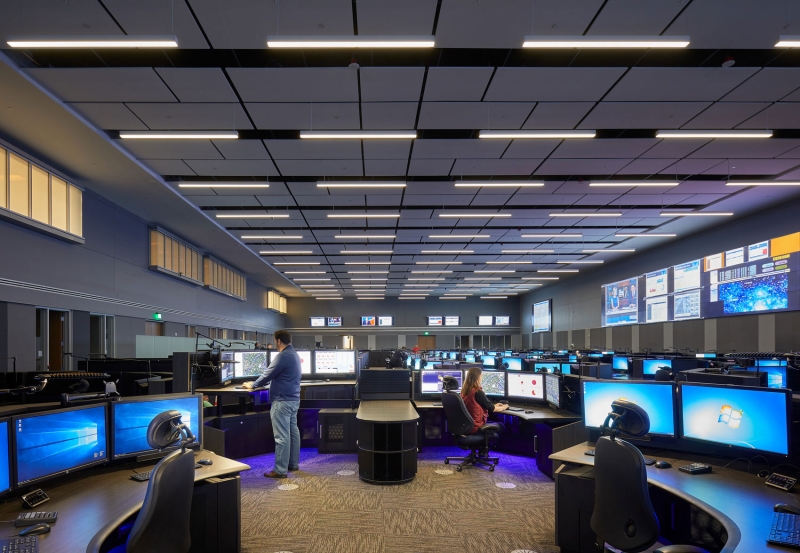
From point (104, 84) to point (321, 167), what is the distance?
127 inches

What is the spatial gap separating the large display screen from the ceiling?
1365 cm

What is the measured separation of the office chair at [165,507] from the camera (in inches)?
85.8

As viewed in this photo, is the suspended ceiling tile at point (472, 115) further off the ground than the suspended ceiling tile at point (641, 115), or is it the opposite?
the suspended ceiling tile at point (472, 115)

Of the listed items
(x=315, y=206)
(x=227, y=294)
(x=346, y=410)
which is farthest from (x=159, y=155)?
(x=227, y=294)

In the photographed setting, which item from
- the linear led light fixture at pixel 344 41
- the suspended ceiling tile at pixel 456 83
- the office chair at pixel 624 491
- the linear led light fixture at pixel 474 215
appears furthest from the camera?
the linear led light fixture at pixel 474 215

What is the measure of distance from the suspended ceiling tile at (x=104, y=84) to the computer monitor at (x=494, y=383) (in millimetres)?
4881

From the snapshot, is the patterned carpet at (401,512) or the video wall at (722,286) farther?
the video wall at (722,286)

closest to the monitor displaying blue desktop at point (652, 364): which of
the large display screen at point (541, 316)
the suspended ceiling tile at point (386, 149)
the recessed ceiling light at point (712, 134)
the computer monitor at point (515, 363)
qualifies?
the computer monitor at point (515, 363)

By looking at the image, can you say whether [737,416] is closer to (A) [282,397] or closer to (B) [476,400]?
(B) [476,400]

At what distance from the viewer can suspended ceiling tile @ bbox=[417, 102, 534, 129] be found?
224 inches

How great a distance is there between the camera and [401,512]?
14.9ft

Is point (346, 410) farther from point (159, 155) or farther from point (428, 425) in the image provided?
point (159, 155)

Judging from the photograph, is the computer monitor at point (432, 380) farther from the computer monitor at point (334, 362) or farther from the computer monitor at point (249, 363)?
the computer monitor at point (249, 363)

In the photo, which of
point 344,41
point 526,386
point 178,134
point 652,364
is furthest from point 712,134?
point 178,134
